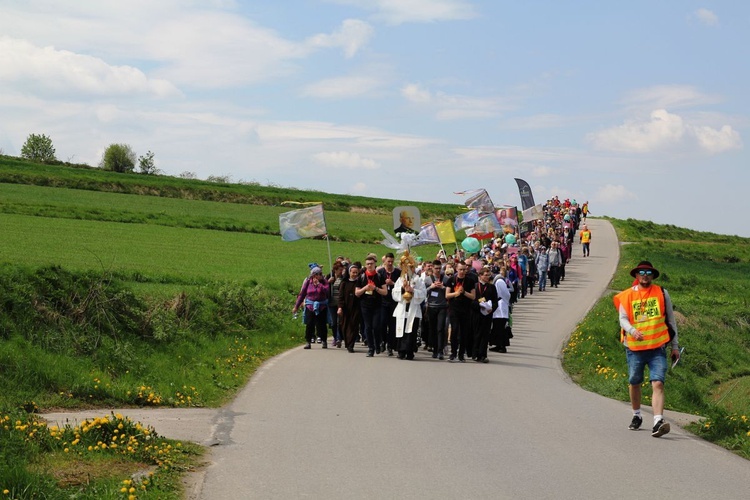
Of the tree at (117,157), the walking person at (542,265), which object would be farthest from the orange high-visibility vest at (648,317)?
the tree at (117,157)

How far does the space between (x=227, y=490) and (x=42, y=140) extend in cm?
13692

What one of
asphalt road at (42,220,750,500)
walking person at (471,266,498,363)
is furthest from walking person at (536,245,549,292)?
asphalt road at (42,220,750,500)

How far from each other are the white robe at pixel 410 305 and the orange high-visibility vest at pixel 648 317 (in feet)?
24.7

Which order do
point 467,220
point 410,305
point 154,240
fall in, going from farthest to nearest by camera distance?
point 154,240 < point 467,220 < point 410,305

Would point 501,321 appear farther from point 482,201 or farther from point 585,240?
point 585,240

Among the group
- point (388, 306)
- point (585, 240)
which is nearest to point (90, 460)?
point (388, 306)

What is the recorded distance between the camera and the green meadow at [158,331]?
8.94 m

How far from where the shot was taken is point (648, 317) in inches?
455

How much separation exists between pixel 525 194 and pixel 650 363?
27131mm

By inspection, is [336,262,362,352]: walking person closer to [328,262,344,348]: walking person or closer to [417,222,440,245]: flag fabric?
[328,262,344,348]: walking person

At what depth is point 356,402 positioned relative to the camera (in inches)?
505

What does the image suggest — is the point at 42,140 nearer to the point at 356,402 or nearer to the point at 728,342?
the point at 728,342

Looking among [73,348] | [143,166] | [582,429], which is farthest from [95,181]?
[582,429]

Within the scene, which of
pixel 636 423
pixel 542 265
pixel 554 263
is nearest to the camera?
pixel 636 423
